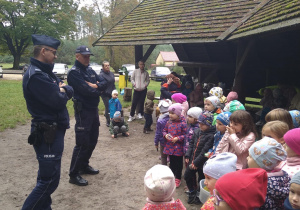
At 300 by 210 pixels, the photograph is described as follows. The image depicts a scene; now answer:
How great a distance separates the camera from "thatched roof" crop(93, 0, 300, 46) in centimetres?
484

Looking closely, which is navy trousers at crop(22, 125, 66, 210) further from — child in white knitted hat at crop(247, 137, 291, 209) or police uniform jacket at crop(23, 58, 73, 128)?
child in white knitted hat at crop(247, 137, 291, 209)

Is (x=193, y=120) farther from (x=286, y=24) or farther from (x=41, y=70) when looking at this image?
(x=41, y=70)

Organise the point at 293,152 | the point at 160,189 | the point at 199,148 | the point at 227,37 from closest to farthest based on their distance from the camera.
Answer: the point at 160,189, the point at 293,152, the point at 199,148, the point at 227,37

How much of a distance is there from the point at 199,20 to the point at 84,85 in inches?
197

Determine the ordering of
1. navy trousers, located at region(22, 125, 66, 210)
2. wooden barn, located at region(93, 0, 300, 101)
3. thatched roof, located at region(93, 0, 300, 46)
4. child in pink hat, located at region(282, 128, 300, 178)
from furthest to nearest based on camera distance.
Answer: wooden barn, located at region(93, 0, 300, 101) → thatched roof, located at region(93, 0, 300, 46) → navy trousers, located at region(22, 125, 66, 210) → child in pink hat, located at region(282, 128, 300, 178)

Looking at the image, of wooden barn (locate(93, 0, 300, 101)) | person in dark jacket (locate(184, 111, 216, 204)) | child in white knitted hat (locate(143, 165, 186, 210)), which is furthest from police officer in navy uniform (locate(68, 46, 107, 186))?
wooden barn (locate(93, 0, 300, 101))

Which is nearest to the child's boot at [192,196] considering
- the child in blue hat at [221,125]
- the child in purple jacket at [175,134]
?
the child in purple jacket at [175,134]

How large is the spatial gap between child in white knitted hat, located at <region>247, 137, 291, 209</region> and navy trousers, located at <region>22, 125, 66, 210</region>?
223 centimetres

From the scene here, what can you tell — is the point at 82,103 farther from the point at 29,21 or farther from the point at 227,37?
the point at 29,21

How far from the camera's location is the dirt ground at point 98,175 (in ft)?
12.3

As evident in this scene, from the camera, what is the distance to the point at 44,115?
3.08 metres

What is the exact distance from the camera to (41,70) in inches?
121

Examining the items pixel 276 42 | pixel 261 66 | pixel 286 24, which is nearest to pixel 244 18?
pixel 276 42

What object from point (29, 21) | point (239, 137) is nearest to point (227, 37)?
point (239, 137)
